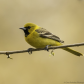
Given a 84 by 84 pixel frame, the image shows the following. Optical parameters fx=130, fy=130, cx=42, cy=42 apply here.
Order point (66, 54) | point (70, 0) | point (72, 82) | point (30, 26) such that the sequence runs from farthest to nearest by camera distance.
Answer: point (70, 0) → point (66, 54) → point (72, 82) → point (30, 26)

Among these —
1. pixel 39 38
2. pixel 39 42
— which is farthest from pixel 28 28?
pixel 39 42

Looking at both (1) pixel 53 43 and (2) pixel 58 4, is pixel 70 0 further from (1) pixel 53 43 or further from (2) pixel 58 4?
(1) pixel 53 43

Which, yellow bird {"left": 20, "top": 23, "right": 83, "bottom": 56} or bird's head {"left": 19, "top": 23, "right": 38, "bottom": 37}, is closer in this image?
yellow bird {"left": 20, "top": 23, "right": 83, "bottom": 56}

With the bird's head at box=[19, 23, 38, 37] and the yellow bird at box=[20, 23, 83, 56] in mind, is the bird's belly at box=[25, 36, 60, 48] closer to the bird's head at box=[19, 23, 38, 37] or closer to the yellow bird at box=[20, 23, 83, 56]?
the yellow bird at box=[20, 23, 83, 56]

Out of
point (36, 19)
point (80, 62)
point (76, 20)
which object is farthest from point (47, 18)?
point (80, 62)

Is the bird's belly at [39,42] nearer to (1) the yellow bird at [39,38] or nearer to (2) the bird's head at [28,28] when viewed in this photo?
(1) the yellow bird at [39,38]

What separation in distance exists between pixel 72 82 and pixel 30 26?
2712 mm

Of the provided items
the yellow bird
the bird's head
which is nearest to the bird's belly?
the yellow bird

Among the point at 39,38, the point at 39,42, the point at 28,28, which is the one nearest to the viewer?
the point at 39,42

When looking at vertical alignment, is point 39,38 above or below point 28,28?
below

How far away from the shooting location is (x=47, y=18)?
5.30 m

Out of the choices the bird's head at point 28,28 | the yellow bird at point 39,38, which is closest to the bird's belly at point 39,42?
the yellow bird at point 39,38

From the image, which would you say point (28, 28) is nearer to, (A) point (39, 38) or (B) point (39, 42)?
(A) point (39, 38)

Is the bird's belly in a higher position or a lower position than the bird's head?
lower
